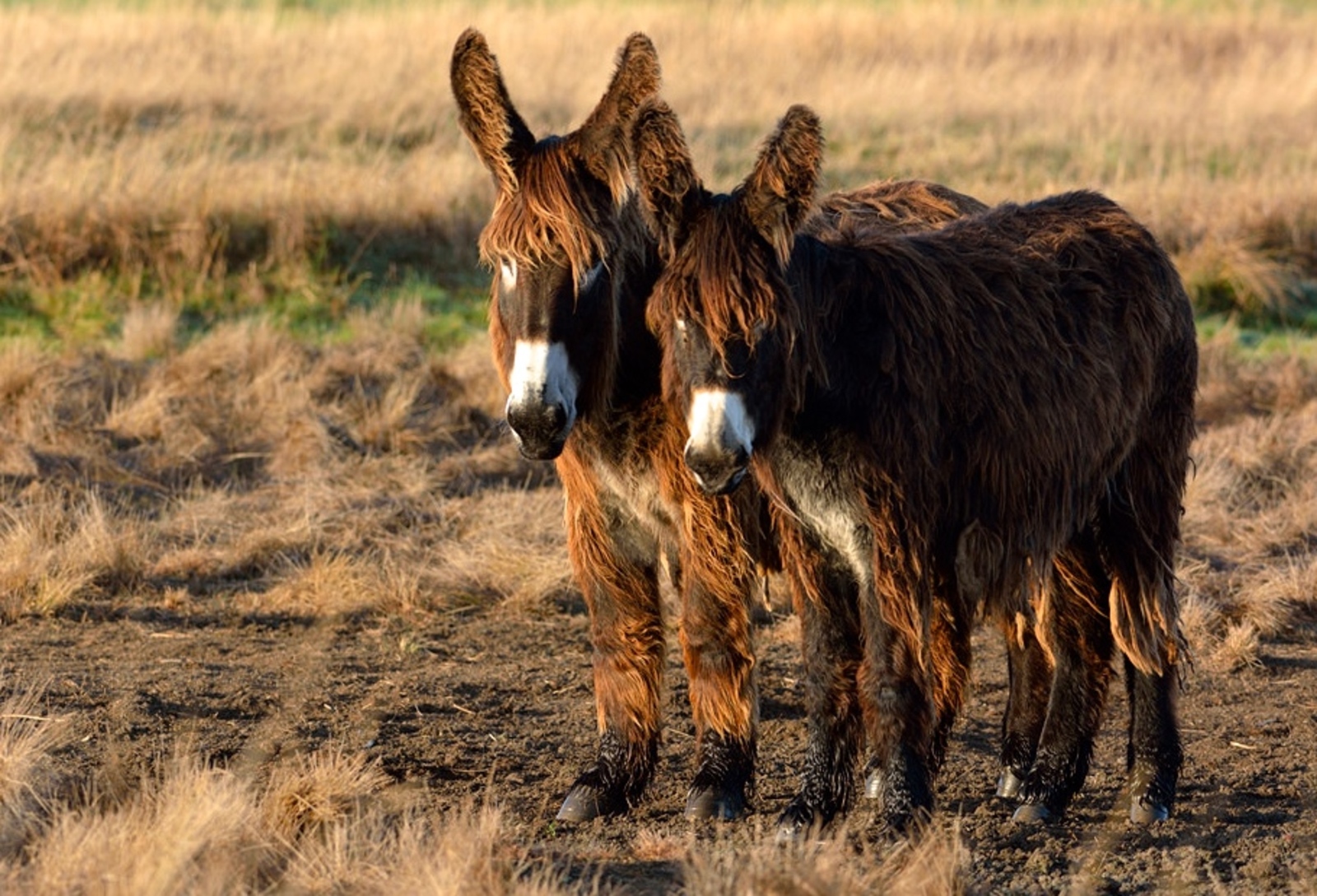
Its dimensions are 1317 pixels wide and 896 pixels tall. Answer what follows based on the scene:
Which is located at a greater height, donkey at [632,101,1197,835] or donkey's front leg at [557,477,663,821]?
donkey at [632,101,1197,835]

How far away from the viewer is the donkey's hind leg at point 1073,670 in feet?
19.0

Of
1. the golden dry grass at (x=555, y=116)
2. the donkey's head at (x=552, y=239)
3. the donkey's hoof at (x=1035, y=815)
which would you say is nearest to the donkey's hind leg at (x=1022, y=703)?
the donkey's hoof at (x=1035, y=815)

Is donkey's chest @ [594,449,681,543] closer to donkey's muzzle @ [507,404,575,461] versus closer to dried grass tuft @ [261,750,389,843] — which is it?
donkey's muzzle @ [507,404,575,461]

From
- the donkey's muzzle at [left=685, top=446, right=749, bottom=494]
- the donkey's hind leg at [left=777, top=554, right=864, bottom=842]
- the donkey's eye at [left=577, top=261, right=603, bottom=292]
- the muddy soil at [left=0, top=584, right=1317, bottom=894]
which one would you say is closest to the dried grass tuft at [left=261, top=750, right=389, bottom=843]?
the muddy soil at [left=0, top=584, right=1317, bottom=894]

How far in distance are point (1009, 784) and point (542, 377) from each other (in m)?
2.24

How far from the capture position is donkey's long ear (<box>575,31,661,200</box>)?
5191mm

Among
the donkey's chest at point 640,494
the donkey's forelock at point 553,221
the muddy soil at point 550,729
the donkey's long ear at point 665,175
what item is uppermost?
the donkey's long ear at point 665,175

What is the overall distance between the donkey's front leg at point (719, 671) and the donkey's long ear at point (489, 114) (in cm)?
125

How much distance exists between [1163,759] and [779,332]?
2147 mm

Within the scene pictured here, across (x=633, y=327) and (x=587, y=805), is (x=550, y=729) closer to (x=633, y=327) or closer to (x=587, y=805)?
(x=587, y=805)

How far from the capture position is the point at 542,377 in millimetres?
4930

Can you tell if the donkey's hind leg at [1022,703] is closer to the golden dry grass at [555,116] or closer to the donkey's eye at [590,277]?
the donkey's eye at [590,277]

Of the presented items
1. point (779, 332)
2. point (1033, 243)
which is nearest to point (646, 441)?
point (779, 332)

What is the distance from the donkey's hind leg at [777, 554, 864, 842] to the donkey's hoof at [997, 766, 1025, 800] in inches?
33.9
